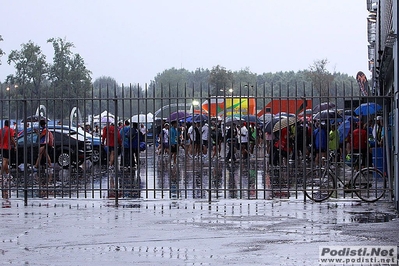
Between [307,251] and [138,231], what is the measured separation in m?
3.11

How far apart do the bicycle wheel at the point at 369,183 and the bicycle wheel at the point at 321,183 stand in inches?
18.6

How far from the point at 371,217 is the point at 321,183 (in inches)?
104

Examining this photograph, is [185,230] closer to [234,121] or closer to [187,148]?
[187,148]

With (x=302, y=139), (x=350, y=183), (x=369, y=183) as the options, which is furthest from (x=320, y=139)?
(x=302, y=139)

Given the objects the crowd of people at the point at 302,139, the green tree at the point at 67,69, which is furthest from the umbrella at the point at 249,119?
the green tree at the point at 67,69

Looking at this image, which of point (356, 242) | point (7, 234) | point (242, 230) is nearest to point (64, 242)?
point (7, 234)

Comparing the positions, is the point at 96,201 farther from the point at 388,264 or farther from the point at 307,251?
the point at 388,264

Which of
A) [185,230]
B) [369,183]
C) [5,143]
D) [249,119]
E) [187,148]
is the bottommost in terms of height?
[185,230]

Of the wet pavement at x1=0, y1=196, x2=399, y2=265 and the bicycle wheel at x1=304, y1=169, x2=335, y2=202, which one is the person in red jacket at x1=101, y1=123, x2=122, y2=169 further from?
the bicycle wheel at x1=304, y1=169, x2=335, y2=202

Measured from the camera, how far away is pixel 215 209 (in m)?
16.8

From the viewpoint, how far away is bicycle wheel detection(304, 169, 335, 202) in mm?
17781

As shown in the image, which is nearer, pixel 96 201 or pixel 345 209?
pixel 345 209

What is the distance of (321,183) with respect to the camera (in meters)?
17.9

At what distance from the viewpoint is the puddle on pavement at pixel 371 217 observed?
14.8 metres
